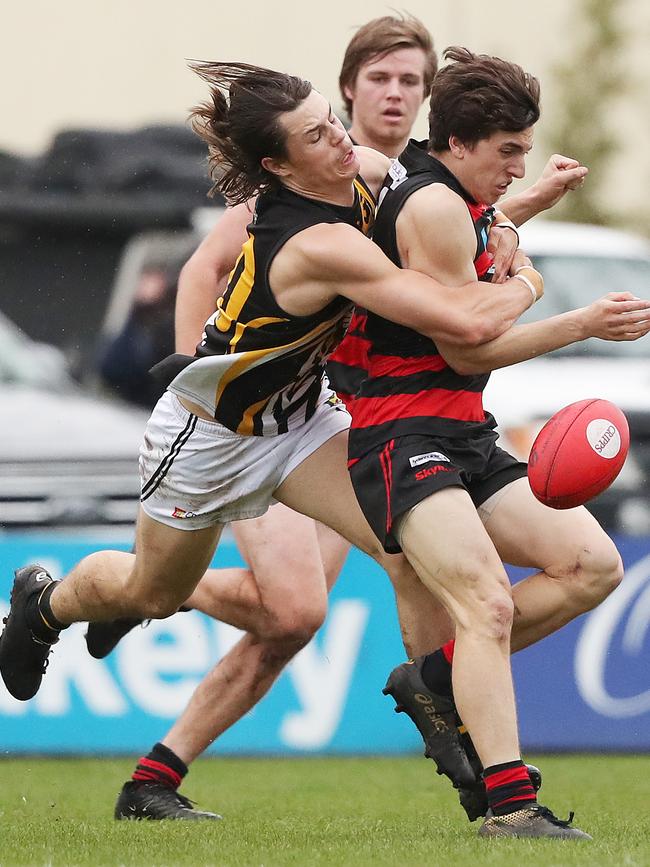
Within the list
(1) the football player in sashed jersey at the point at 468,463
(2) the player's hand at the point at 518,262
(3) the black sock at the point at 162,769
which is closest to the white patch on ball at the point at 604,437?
(1) the football player in sashed jersey at the point at 468,463

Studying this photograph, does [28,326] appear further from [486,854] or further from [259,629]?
[486,854]

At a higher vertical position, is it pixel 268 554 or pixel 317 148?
pixel 317 148

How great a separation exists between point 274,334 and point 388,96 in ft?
5.23

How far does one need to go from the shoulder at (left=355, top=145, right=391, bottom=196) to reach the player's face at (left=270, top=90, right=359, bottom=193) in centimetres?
29

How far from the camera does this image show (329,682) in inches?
335

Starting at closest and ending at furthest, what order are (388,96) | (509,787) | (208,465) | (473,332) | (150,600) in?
(509,787) < (473,332) < (208,465) < (150,600) < (388,96)

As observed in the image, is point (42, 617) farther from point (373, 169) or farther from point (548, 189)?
point (548, 189)

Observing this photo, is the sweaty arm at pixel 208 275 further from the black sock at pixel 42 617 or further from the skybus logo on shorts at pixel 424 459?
the skybus logo on shorts at pixel 424 459

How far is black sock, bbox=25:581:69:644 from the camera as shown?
6.02 m

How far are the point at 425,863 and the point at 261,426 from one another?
1430 mm

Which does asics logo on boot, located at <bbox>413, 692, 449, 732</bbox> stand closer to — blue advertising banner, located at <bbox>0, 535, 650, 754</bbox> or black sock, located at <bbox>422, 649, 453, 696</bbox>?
black sock, located at <bbox>422, 649, 453, 696</bbox>

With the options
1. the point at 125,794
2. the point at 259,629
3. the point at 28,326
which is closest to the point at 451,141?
the point at 259,629

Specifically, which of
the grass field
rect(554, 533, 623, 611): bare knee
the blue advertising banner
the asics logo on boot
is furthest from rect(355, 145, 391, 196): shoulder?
the blue advertising banner

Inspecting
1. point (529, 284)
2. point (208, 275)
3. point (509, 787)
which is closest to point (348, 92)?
point (208, 275)
